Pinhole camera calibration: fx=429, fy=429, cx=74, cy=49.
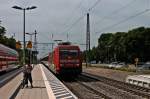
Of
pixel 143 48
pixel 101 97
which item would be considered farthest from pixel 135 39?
pixel 101 97

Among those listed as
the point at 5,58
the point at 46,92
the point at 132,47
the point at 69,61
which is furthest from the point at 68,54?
the point at 132,47

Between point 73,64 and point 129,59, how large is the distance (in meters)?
89.3

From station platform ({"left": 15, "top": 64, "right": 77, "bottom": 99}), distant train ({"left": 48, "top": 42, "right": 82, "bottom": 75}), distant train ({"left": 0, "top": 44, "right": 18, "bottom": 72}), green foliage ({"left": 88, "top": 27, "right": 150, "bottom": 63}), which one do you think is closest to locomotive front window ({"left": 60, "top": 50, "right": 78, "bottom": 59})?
distant train ({"left": 48, "top": 42, "right": 82, "bottom": 75})

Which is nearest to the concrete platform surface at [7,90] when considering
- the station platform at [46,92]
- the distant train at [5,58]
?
the station platform at [46,92]

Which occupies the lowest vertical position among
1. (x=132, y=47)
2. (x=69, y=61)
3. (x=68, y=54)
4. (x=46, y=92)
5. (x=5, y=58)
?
(x=46, y=92)

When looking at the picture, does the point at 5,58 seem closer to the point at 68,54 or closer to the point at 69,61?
the point at 68,54

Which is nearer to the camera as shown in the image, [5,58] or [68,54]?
[68,54]

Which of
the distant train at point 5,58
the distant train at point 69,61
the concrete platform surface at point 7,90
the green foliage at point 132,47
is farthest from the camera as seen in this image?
the green foliage at point 132,47

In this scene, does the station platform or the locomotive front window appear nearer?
the station platform

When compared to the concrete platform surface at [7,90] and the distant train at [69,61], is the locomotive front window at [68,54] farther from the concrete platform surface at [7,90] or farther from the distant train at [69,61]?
the concrete platform surface at [7,90]

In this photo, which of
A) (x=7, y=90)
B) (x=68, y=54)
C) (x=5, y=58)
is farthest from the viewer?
(x=5, y=58)

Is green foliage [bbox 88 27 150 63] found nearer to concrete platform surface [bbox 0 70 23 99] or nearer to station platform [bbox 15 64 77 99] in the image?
concrete platform surface [bbox 0 70 23 99]

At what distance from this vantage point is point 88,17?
276 ft

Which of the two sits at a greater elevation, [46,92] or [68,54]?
[68,54]
